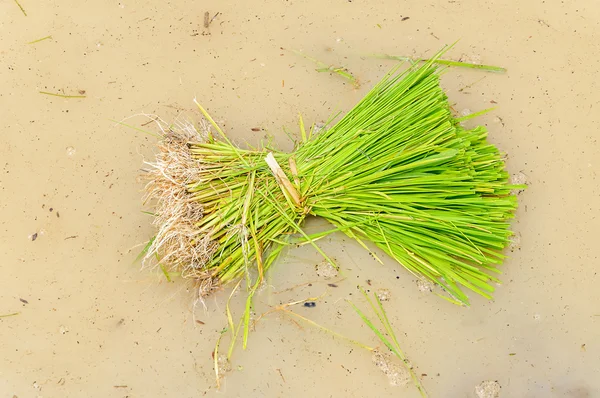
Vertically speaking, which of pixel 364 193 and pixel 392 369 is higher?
pixel 364 193

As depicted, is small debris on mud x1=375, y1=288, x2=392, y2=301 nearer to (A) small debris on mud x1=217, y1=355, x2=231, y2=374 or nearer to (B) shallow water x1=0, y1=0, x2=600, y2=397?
(B) shallow water x1=0, y1=0, x2=600, y2=397

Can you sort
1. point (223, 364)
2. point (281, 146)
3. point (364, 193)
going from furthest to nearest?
point (281, 146) < point (223, 364) < point (364, 193)

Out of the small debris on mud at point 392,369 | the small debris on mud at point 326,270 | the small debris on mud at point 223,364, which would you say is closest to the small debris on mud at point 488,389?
the small debris on mud at point 392,369

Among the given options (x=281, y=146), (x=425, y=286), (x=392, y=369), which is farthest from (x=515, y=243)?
(x=281, y=146)

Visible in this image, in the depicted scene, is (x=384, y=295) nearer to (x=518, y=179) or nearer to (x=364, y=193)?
(x=364, y=193)

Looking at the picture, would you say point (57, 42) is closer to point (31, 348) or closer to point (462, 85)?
point (31, 348)

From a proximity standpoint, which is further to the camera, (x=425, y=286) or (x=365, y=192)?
(x=425, y=286)
